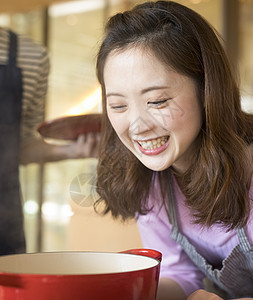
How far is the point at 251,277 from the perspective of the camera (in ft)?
2.45

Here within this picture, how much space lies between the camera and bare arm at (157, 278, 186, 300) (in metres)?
0.69

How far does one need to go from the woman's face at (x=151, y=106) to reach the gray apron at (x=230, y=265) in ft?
0.53

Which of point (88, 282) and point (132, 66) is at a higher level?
point (132, 66)

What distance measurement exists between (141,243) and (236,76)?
353 millimetres

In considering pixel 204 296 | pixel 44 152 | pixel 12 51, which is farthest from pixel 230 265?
pixel 12 51

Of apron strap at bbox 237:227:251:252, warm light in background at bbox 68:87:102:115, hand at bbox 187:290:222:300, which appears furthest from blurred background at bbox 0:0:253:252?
hand at bbox 187:290:222:300

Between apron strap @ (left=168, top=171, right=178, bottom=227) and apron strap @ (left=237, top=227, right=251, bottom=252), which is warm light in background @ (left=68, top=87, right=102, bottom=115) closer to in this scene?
apron strap @ (left=168, top=171, right=178, bottom=227)

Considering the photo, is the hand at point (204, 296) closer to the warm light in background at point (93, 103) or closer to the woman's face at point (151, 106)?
the woman's face at point (151, 106)

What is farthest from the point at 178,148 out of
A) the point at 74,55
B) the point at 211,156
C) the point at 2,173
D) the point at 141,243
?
the point at 74,55

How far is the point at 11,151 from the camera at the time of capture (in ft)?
3.67

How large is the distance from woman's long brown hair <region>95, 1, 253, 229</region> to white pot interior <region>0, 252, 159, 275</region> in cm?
20

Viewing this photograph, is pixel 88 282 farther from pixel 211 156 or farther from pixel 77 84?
pixel 77 84

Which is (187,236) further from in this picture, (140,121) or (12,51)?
(12,51)

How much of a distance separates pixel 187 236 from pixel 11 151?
1.72 feet
